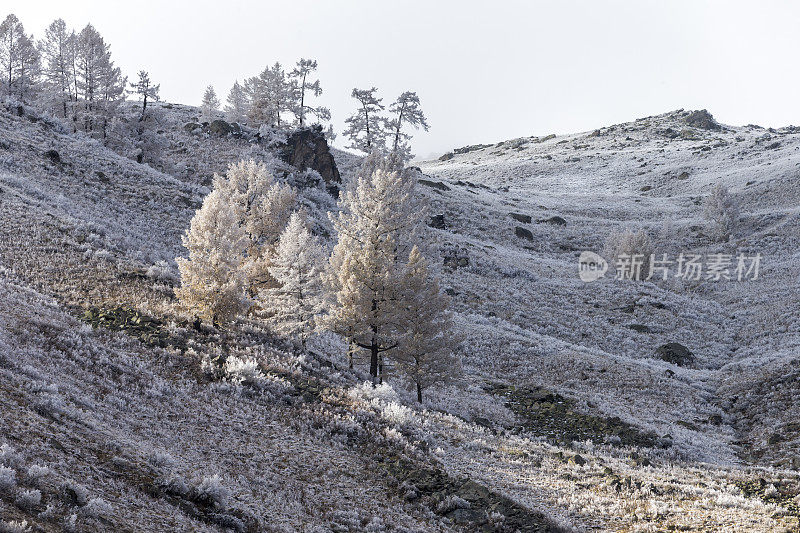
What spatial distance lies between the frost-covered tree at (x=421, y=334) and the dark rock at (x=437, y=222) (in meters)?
42.0

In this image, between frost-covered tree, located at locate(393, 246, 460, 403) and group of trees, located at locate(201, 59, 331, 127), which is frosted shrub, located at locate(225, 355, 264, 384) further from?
group of trees, located at locate(201, 59, 331, 127)

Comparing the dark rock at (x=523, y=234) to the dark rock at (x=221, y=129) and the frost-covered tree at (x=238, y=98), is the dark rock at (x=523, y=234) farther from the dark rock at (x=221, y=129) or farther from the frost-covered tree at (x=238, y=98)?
the frost-covered tree at (x=238, y=98)

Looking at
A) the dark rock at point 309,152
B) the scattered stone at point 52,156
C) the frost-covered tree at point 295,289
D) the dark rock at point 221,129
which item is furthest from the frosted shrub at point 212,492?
the dark rock at point 221,129

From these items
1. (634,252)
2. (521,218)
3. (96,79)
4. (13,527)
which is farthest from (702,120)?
(13,527)

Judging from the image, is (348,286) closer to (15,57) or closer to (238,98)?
(15,57)

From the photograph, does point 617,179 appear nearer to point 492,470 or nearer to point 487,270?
point 487,270

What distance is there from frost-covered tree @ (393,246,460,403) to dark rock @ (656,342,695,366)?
76.6 ft

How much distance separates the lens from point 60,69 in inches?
2584

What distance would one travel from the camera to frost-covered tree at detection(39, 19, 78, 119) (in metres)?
64.3

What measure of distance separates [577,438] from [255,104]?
65688mm

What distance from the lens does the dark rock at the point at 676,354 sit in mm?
39344

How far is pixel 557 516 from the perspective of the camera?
42.1 feet

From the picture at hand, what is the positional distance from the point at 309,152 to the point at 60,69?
3305 cm

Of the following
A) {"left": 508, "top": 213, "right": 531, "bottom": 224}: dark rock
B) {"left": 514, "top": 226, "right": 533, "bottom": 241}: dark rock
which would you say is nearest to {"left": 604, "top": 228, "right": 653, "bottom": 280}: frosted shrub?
{"left": 514, "top": 226, "right": 533, "bottom": 241}: dark rock
